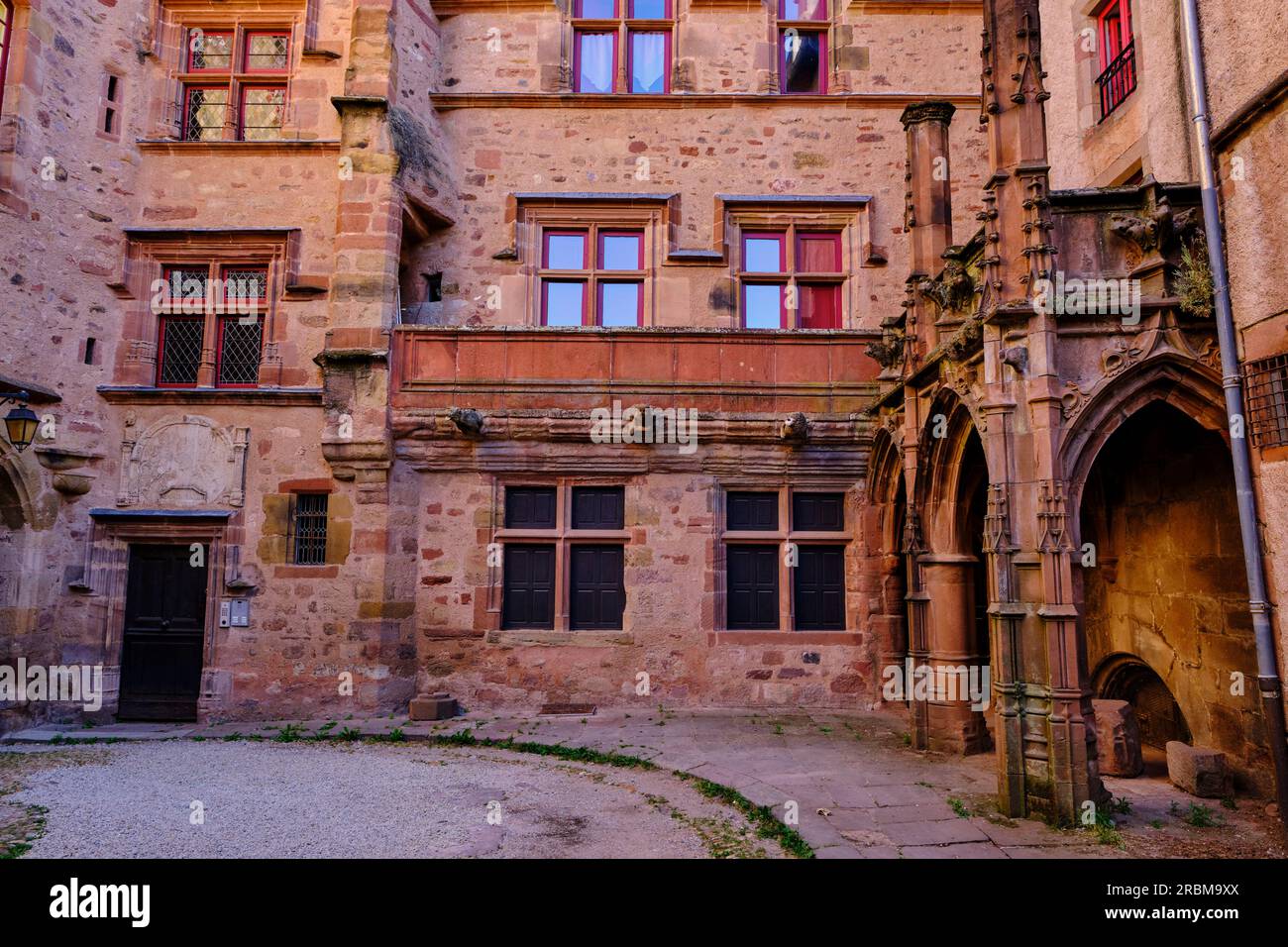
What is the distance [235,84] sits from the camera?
10.2 metres

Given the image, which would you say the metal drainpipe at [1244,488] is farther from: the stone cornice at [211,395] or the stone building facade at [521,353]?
the stone cornice at [211,395]

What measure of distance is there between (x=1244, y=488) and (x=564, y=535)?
21.4 feet

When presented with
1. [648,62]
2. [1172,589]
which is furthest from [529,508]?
[648,62]

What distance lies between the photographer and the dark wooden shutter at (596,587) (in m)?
9.15

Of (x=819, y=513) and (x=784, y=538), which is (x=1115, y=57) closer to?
(x=819, y=513)

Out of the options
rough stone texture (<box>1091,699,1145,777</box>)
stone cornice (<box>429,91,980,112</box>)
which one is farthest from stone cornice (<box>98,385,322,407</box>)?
rough stone texture (<box>1091,699,1145,777</box>)

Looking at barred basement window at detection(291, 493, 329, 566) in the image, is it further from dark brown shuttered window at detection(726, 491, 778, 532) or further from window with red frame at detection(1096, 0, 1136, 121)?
window with red frame at detection(1096, 0, 1136, 121)

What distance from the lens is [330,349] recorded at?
350 inches

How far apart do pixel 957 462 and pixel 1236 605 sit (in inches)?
88.3

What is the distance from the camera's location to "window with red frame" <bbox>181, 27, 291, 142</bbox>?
10.2m

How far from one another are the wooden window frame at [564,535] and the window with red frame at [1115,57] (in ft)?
23.2

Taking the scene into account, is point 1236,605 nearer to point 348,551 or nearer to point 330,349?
point 348,551

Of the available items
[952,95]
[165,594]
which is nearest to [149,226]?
[165,594]

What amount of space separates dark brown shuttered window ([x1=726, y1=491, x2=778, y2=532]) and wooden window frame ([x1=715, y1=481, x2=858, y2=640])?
0.05 metres
